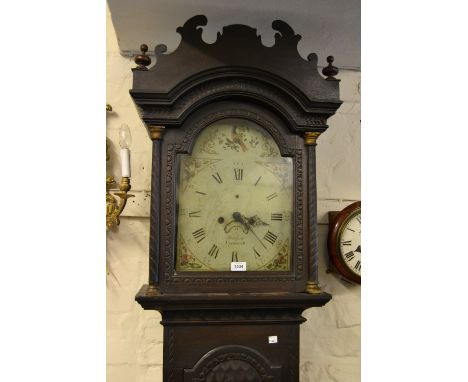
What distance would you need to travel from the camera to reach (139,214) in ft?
4.80

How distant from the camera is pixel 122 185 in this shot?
1.28 m

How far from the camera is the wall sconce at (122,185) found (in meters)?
1.27

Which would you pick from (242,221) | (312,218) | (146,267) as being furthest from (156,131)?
(146,267)

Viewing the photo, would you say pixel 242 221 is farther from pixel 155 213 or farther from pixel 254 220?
pixel 155 213

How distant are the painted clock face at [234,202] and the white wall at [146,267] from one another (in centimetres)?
43

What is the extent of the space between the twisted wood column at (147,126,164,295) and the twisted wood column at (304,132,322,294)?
0.41 m

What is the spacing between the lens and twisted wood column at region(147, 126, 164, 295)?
105 centimetres

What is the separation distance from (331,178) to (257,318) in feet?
2.30

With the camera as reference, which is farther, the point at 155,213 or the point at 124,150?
the point at 124,150

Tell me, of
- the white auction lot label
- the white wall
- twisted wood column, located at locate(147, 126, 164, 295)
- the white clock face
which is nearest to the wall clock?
the white clock face

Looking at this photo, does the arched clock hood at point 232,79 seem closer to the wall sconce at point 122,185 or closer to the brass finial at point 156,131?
the brass finial at point 156,131

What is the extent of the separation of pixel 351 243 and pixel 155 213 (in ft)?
2.44

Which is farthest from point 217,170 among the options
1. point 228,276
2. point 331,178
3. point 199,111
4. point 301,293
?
point 331,178

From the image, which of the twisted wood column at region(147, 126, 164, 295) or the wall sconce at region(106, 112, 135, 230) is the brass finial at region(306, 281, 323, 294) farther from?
the wall sconce at region(106, 112, 135, 230)
